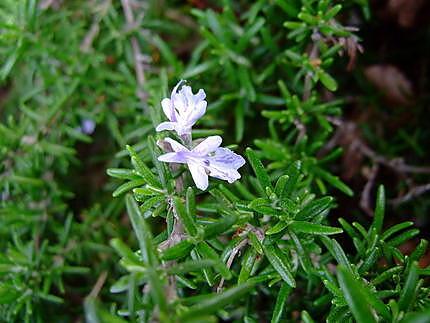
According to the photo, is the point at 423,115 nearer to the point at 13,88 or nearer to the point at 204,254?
the point at 204,254

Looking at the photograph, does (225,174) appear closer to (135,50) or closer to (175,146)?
(175,146)

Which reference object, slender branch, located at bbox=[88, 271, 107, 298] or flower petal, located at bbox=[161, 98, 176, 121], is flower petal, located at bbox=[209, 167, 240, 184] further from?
slender branch, located at bbox=[88, 271, 107, 298]

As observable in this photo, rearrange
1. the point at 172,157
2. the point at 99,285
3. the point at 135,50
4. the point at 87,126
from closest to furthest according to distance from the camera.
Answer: the point at 172,157 → the point at 99,285 → the point at 135,50 → the point at 87,126

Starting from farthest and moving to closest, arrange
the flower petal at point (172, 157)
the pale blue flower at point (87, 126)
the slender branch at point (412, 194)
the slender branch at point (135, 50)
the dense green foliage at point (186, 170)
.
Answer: the pale blue flower at point (87, 126) → the slender branch at point (135, 50) → the slender branch at point (412, 194) → the dense green foliage at point (186, 170) → the flower petal at point (172, 157)

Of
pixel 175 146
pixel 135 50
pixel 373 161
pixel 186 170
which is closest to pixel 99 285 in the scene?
pixel 186 170

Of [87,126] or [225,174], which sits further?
[87,126]

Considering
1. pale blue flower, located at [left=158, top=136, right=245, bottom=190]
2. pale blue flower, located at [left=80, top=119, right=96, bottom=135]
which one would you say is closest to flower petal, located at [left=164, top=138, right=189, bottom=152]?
pale blue flower, located at [left=158, top=136, right=245, bottom=190]

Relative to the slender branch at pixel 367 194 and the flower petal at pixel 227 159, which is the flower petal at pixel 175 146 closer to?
the flower petal at pixel 227 159

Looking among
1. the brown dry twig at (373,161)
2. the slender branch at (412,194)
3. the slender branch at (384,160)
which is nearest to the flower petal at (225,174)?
the brown dry twig at (373,161)
